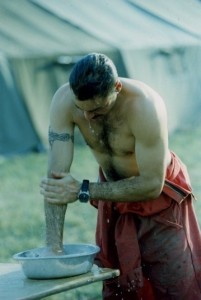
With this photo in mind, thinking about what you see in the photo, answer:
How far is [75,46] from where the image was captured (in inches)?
524

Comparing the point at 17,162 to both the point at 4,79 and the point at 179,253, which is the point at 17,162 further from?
the point at 179,253

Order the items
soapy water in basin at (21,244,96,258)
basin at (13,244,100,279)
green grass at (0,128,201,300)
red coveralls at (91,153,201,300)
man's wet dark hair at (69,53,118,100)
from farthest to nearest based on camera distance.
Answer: green grass at (0,128,201,300), red coveralls at (91,153,201,300), soapy water in basin at (21,244,96,258), man's wet dark hair at (69,53,118,100), basin at (13,244,100,279)

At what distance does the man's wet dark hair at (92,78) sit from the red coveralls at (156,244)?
2.40ft

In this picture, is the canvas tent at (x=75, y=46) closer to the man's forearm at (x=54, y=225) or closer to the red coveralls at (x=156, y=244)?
the red coveralls at (x=156, y=244)

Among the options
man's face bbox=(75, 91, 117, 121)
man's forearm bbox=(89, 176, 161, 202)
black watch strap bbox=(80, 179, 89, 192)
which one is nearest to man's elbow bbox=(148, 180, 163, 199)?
man's forearm bbox=(89, 176, 161, 202)

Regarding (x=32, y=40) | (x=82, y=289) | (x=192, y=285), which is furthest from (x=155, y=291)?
(x=32, y=40)

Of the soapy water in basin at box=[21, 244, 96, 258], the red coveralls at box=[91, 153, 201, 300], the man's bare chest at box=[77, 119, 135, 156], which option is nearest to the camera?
the soapy water in basin at box=[21, 244, 96, 258]

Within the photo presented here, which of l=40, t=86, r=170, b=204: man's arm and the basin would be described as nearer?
the basin

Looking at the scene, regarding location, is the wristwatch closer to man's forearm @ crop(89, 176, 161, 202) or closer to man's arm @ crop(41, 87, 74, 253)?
man's forearm @ crop(89, 176, 161, 202)

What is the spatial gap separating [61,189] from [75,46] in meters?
8.52

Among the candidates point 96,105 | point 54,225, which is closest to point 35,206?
point 54,225

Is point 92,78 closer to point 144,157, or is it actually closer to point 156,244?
point 144,157

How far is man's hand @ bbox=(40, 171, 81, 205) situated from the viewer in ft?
16.2

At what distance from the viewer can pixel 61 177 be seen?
499 cm
